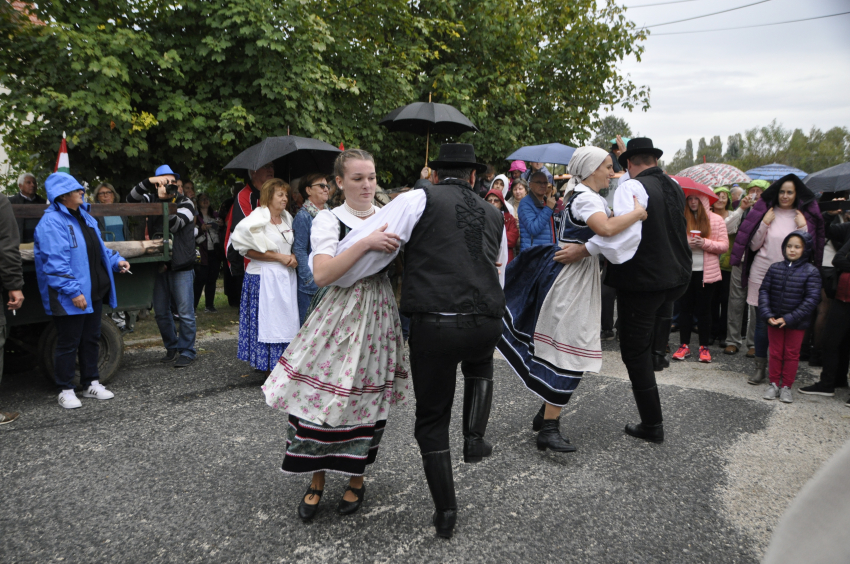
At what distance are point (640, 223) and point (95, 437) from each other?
3.90 meters

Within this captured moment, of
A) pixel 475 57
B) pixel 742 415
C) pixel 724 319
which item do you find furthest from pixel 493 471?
pixel 475 57

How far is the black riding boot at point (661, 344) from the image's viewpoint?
18.8ft

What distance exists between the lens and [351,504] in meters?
3.04

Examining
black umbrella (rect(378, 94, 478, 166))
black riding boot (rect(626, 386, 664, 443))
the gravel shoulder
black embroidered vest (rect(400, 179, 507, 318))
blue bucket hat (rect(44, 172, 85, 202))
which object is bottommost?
the gravel shoulder

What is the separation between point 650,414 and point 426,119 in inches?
219

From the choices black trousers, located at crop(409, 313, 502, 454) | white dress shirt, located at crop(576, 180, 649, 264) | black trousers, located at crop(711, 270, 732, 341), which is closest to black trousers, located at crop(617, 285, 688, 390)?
white dress shirt, located at crop(576, 180, 649, 264)

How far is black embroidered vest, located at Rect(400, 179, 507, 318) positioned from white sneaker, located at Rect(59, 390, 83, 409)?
135 inches

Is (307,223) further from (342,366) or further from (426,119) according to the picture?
(426,119)

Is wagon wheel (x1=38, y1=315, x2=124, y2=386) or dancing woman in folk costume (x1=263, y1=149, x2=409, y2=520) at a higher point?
dancing woman in folk costume (x1=263, y1=149, x2=409, y2=520)

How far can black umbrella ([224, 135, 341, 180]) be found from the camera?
5.98 meters

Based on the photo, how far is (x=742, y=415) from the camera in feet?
15.5

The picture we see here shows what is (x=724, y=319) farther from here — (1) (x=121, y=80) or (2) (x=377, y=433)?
(1) (x=121, y=80)

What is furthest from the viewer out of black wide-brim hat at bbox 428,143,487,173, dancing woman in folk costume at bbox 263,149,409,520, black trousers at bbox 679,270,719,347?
black trousers at bbox 679,270,719,347

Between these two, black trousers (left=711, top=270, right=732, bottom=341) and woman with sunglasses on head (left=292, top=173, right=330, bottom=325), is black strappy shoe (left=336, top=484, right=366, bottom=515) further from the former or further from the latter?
black trousers (left=711, top=270, right=732, bottom=341)
